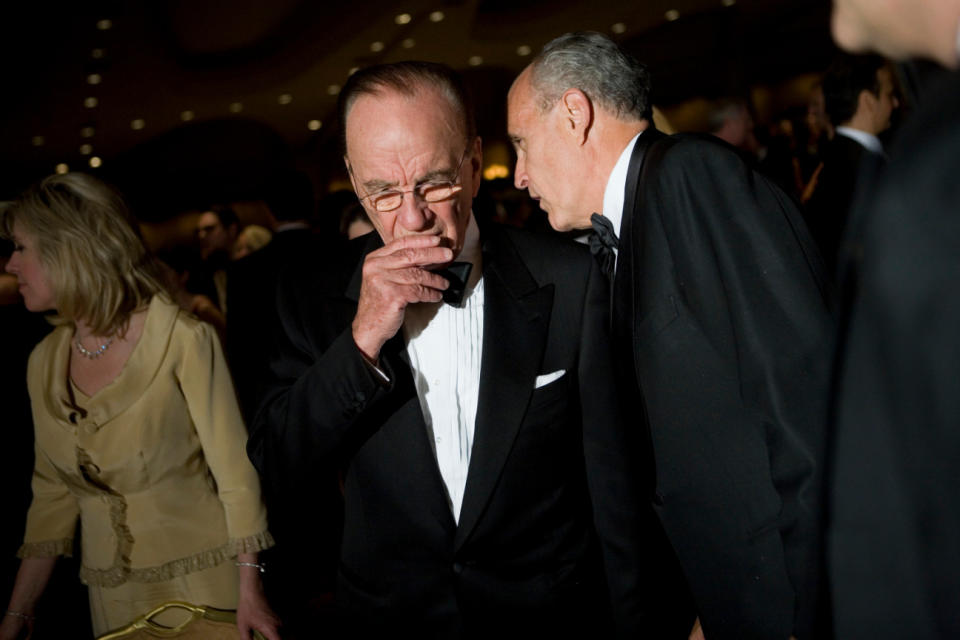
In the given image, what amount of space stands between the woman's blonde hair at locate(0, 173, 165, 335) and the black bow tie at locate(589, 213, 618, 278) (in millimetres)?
1303

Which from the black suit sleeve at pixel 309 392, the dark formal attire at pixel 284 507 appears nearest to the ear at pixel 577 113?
the black suit sleeve at pixel 309 392

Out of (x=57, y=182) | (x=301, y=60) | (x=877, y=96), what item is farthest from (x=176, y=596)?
(x=301, y=60)

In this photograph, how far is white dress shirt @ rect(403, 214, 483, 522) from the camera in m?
1.63

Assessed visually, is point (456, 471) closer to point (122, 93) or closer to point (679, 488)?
point (679, 488)

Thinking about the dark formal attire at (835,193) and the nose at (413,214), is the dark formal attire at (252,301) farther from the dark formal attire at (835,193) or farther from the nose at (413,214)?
the nose at (413,214)

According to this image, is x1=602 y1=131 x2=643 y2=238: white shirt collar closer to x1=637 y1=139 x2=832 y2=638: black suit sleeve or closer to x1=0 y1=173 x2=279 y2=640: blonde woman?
x1=637 y1=139 x2=832 y2=638: black suit sleeve

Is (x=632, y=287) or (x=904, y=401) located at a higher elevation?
(x=904, y=401)

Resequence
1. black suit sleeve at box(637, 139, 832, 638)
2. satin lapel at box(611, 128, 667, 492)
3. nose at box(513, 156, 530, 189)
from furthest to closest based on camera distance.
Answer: nose at box(513, 156, 530, 189)
satin lapel at box(611, 128, 667, 492)
black suit sleeve at box(637, 139, 832, 638)

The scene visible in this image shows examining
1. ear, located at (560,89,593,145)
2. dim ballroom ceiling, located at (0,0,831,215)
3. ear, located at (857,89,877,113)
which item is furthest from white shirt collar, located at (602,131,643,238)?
dim ballroom ceiling, located at (0,0,831,215)

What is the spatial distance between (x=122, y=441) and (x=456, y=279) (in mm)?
1089

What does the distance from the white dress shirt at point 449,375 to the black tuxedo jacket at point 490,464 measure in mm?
51

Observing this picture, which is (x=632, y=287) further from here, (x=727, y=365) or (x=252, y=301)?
(x=252, y=301)

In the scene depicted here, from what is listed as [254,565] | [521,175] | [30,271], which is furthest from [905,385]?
[30,271]

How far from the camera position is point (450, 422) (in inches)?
64.6
